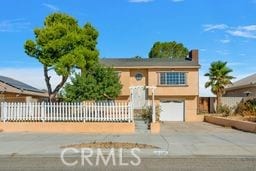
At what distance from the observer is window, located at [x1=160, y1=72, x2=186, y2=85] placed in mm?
46812

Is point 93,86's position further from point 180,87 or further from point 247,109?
point 180,87

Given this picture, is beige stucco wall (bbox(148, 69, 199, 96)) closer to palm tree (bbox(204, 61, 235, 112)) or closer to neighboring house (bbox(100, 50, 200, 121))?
neighboring house (bbox(100, 50, 200, 121))

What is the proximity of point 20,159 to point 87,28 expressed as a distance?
81.3 ft

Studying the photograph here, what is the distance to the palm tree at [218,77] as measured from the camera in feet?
163

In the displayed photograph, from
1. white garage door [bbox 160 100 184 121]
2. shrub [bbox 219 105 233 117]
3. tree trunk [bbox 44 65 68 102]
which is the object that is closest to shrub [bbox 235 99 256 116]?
shrub [bbox 219 105 233 117]

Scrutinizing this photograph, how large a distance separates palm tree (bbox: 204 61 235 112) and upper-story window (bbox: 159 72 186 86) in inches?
179

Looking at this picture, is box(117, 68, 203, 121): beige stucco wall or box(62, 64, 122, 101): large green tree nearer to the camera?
box(62, 64, 122, 101): large green tree

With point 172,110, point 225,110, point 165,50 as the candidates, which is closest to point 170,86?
point 172,110

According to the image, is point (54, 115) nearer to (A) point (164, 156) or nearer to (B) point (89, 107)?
(B) point (89, 107)

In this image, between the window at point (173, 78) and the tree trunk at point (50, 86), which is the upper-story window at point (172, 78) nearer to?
the window at point (173, 78)

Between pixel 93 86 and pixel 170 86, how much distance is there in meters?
14.3

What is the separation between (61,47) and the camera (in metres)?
36.0

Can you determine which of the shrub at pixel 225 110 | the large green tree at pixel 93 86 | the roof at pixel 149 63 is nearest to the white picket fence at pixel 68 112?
the large green tree at pixel 93 86

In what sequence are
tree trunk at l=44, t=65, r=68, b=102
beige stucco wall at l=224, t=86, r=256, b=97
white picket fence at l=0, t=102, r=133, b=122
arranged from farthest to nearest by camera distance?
1. beige stucco wall at l=224, t=86, r=256, b=97
2. tree trunk at l=44, t=65, r=68, b=102
3. white picket fence at l=0, t=102, r=133, b=122
